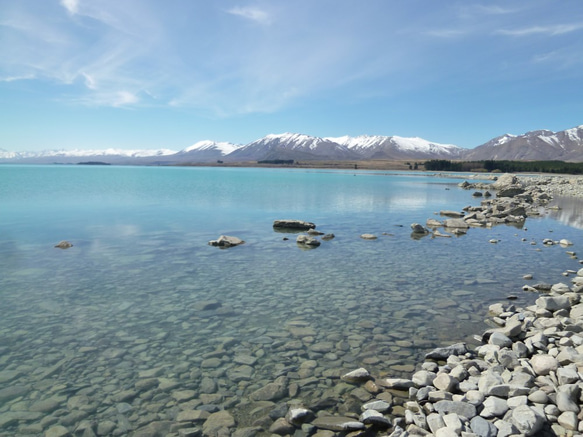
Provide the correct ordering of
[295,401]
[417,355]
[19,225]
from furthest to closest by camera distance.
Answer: [19,225] < [417,355] < [295,401]

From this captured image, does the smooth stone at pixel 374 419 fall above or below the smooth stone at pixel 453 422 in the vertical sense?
below

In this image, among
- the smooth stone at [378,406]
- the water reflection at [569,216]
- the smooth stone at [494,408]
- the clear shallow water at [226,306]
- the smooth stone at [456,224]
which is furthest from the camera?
the water reflection at [569,216]

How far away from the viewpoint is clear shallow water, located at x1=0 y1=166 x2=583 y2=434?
26.5ft

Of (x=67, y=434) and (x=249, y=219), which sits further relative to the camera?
(x=249, y=219)

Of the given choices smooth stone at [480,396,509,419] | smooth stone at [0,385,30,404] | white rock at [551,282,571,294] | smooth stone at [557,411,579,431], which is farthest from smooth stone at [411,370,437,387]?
white rock at [551,282,571,294]

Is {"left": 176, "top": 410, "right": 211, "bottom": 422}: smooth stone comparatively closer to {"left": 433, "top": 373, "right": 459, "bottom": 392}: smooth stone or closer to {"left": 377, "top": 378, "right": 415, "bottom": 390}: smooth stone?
{"left": 377, "top": 378, "right": 415, "bottom": 390}: smooth stone

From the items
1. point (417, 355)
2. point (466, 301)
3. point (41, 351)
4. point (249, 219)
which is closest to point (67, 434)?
point (41, 351)

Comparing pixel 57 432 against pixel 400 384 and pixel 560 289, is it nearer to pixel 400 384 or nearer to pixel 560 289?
pixel 400 384

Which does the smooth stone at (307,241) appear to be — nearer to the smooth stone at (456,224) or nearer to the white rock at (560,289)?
the white rock at (560,289)

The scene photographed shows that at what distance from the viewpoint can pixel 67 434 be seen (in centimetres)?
629

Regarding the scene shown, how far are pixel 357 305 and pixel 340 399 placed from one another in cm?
512

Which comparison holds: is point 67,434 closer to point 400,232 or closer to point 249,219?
point 400,232

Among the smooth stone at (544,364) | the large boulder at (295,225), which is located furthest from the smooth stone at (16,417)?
the large boulder at (295,225)

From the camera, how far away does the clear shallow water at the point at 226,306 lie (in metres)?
8.06
